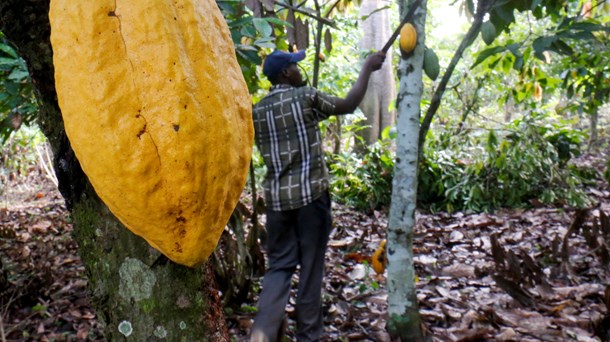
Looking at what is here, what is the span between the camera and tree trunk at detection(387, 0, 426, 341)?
1.75 metres

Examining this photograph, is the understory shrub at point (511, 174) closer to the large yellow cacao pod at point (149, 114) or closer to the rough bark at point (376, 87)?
the rough bark at point (376, 87)

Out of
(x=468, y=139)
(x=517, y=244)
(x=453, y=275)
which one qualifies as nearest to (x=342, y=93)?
(x=468, y=139)

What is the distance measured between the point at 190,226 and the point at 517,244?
3.38 meters

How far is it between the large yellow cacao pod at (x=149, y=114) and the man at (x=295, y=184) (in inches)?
62.5

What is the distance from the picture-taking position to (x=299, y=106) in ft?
7.02

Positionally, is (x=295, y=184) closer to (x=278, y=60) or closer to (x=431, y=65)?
(x=278, y=60)

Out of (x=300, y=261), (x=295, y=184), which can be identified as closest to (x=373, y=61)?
(x=295, y=184)

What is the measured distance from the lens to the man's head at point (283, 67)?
7.15 ft

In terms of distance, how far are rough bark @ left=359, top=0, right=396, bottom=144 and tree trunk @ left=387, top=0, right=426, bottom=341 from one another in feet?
17.3

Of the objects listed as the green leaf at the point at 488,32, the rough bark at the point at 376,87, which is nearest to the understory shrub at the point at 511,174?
the rough bark at the point at 376,87

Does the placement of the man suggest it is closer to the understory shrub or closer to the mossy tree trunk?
the mossy tree trunk

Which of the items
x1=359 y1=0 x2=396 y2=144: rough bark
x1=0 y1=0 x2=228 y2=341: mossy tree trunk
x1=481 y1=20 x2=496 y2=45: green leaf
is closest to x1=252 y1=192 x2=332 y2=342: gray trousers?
x1=481 y1=20 x2=496 y2=45: green leaf

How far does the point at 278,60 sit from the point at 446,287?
1561mm

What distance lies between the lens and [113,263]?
625 millimetres
